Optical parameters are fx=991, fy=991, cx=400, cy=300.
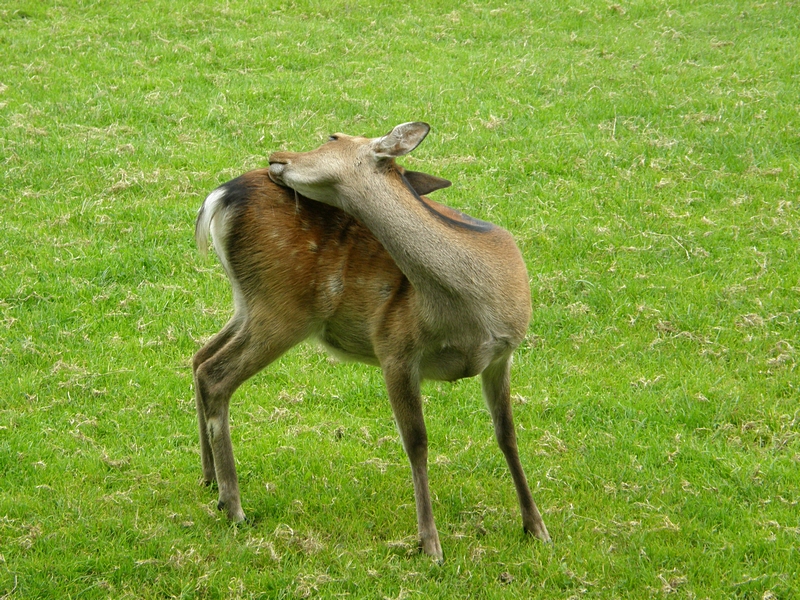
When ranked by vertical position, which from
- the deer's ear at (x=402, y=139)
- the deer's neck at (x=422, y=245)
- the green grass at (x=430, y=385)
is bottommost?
the green grass at (x=430, y=385)

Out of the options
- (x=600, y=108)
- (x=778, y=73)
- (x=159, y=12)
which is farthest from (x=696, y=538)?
(x=159, y=12)

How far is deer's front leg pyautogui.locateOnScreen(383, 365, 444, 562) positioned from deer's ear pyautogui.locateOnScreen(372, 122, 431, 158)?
87cm

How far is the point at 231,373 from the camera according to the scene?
4.35 m

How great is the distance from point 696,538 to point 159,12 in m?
9.03

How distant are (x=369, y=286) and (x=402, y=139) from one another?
2.18ft

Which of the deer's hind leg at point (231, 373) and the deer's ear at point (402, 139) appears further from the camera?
the deer's hind leg at point (231, 373)

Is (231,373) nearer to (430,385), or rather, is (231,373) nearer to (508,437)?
(508,437)

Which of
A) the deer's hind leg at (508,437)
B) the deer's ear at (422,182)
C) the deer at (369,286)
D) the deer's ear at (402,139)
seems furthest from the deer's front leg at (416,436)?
the deer's ear at (402,139)

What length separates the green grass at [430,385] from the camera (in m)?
4.11

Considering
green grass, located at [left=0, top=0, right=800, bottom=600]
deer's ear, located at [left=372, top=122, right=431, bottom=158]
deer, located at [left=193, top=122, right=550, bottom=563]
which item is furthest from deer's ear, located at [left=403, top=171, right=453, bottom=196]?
green grass, located at [left=0, top=0, right=800, bottom=600]

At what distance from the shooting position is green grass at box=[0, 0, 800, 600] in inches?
162

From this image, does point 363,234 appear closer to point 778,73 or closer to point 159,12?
point 778,73

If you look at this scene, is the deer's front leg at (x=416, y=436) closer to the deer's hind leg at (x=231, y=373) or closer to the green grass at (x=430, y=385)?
the green grass at (x=430, y=385)

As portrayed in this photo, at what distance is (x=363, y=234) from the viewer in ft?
14.3
